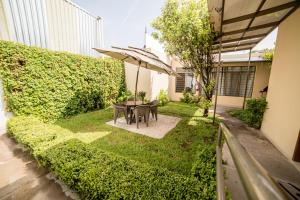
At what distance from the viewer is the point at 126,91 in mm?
10070

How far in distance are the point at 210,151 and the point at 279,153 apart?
3.15 metres

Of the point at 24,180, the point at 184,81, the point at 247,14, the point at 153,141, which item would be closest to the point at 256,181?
the point at 24,180

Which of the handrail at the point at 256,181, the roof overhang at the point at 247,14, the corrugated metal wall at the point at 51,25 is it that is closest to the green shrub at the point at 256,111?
the roof overhang at the point at 247,14

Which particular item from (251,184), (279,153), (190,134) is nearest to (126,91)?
(190,134)

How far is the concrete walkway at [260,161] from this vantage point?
2.88 m

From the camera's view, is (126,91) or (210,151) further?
(126,91)

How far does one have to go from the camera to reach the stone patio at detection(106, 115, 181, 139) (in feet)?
17.0

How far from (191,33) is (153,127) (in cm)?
412

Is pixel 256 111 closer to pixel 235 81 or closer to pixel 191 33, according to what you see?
pixel 191 33

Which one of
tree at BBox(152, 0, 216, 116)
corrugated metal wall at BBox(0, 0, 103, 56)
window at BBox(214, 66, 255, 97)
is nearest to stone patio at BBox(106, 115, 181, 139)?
tree at BBox(152, 0, 216, 116)

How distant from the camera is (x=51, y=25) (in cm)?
690

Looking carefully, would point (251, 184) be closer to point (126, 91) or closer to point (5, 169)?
point (5, 169)

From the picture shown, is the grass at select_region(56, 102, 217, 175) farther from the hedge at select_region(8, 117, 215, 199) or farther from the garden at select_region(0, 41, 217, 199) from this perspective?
the hedge at select_region(8, 117, 215, 199)

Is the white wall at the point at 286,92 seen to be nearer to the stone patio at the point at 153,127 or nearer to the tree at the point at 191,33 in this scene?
the tree at the point at 191,33
